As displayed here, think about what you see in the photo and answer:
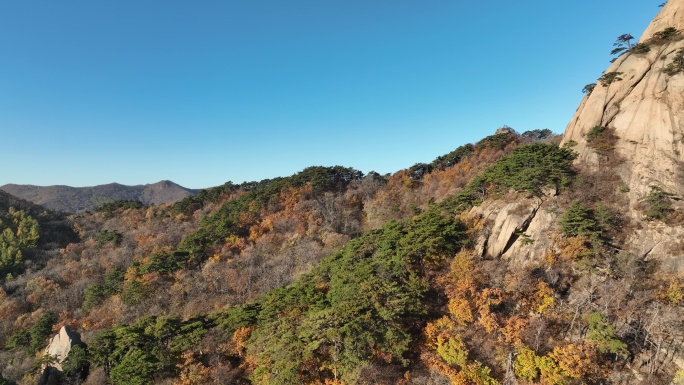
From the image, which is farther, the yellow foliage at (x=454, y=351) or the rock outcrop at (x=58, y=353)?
the rock outcrop at (x=58, y=353)

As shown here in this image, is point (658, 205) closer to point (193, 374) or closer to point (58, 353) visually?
point (193, 374)

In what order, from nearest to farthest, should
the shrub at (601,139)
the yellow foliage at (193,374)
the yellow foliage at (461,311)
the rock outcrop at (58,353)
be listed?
the yellow foliage at (193,374) → the yellow foliage at (461,311) → the rock outcrop at (58,353) → the shrub at (601,139)

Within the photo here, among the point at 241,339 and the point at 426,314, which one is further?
the point at 241,339

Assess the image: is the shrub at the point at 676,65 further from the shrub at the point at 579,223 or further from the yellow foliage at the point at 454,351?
the yellow foliage at the point at 454,351

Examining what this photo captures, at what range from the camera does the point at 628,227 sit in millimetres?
31672

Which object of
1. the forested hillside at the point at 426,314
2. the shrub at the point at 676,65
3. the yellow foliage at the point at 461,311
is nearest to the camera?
the forested hillside at the point at 426,314

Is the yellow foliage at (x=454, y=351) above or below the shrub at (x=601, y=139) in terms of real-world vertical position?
below

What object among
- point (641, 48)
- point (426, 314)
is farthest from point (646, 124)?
point (426, 314)

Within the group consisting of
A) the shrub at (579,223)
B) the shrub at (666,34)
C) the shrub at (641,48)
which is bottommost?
the shrub at (579,223)

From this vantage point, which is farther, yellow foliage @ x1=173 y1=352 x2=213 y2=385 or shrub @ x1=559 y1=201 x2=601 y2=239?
shrub @ x1=559 y1=201 x2=601 y2=239

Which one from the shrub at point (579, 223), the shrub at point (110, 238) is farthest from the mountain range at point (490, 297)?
the shrub at point (110, 238)

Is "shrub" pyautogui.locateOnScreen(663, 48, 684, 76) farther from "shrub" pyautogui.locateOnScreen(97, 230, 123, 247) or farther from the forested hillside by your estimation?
"shrub" pyautogui.locateOnScreen(97, 230, 123, 247)

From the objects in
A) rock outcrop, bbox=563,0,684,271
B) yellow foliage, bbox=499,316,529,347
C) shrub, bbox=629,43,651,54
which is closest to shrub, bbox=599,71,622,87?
rock outcrop, bbox=563,0,684,271

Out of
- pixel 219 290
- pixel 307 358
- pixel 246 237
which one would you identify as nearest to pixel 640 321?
pixel 307 358
